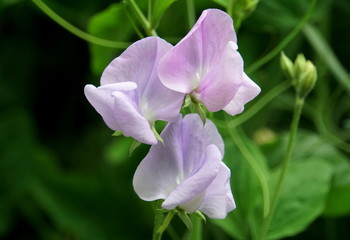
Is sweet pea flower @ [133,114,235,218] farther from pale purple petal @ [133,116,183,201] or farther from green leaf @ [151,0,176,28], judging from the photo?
green leaf @ [151,0,176,28]

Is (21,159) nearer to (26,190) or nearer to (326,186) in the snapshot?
(26,190)

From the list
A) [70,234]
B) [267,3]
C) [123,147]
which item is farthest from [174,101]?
[70,234]

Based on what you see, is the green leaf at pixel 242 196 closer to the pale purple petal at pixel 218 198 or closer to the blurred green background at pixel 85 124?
the blurred green background at pixel 85 124

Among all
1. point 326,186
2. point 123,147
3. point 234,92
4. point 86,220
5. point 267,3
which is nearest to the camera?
point 234,92

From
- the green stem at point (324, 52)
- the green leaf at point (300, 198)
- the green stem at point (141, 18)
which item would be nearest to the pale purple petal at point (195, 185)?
the green stem at point (141, 18)

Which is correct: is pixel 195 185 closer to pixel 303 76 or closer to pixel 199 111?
pixel 199 111

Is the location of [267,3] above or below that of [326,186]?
above

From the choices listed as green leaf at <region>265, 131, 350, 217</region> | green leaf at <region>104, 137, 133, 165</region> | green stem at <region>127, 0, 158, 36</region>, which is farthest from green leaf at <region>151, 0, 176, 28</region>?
green leaf at <region>104, 137, 133, 165</region>
